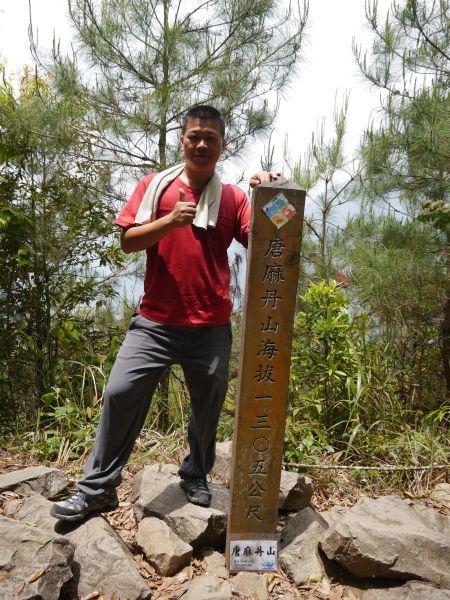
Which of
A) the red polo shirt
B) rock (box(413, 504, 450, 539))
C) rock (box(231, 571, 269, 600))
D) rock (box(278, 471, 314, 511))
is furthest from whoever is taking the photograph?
rock (box(278, 471, 314, 511))

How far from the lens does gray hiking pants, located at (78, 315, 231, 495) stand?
2.16m

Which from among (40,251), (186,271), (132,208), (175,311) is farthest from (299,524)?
(40,251)

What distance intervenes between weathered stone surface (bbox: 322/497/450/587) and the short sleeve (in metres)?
1.48

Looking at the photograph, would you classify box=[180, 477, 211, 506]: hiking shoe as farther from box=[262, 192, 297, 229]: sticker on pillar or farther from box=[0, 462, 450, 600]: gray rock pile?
box=[262, 192, 297, 229]: sticker on pillar

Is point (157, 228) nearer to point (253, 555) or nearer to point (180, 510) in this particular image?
point (180, 510)

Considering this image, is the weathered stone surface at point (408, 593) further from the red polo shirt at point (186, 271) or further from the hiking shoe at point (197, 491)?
the red polo shirt at point (186, 271)

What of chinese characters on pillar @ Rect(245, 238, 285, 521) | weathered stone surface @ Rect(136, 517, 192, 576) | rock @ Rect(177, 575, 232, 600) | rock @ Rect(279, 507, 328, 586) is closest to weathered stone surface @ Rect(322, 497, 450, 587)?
rock @ Rect(279, 507, 328, 586)

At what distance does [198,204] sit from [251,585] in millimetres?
1516

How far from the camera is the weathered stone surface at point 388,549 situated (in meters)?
2.08

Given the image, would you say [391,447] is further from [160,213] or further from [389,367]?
[160,213]

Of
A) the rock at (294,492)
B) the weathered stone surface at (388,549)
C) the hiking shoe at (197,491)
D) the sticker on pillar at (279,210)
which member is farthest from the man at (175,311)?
the weathered stone surface at (388,549)

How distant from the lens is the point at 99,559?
205 cm

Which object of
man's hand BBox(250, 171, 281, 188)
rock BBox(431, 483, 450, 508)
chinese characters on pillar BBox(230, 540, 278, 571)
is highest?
man's hand BBox(250, 171, 281, 188)

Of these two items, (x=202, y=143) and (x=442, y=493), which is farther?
(x=442, y=493)
